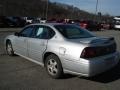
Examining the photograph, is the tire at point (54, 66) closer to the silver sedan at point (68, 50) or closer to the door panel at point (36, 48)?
the silver sedan at point (68, 50)

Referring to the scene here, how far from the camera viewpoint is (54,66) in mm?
6176

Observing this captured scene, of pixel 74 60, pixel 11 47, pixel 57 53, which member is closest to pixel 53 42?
pixel 57 53

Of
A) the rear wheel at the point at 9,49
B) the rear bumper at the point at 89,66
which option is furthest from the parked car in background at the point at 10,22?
the rear bumper at the point at 89,66

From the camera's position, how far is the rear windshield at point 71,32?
20.9 ft

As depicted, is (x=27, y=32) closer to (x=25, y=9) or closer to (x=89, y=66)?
(x=89, y=66)

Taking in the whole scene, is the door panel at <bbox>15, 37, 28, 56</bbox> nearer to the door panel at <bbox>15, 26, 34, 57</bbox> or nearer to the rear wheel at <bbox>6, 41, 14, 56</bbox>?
the door panel at <bbox>15, 26, 34, 57</bbox>

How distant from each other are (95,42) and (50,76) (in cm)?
153

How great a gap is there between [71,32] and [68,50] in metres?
0.96

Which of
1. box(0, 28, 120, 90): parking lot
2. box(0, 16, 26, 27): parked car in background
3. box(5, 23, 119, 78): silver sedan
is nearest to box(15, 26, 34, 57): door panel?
box(5, 23, 119, 78): silver sedan

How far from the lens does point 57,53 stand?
19.6ft

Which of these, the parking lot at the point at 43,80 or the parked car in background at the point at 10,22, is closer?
the parking lot at the point at 43,80

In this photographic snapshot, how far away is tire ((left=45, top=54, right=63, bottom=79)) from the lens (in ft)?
19.8

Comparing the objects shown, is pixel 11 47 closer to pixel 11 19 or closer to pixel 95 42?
pixel 95 42

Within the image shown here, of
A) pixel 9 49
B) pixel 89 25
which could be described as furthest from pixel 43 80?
pixel 89 25
